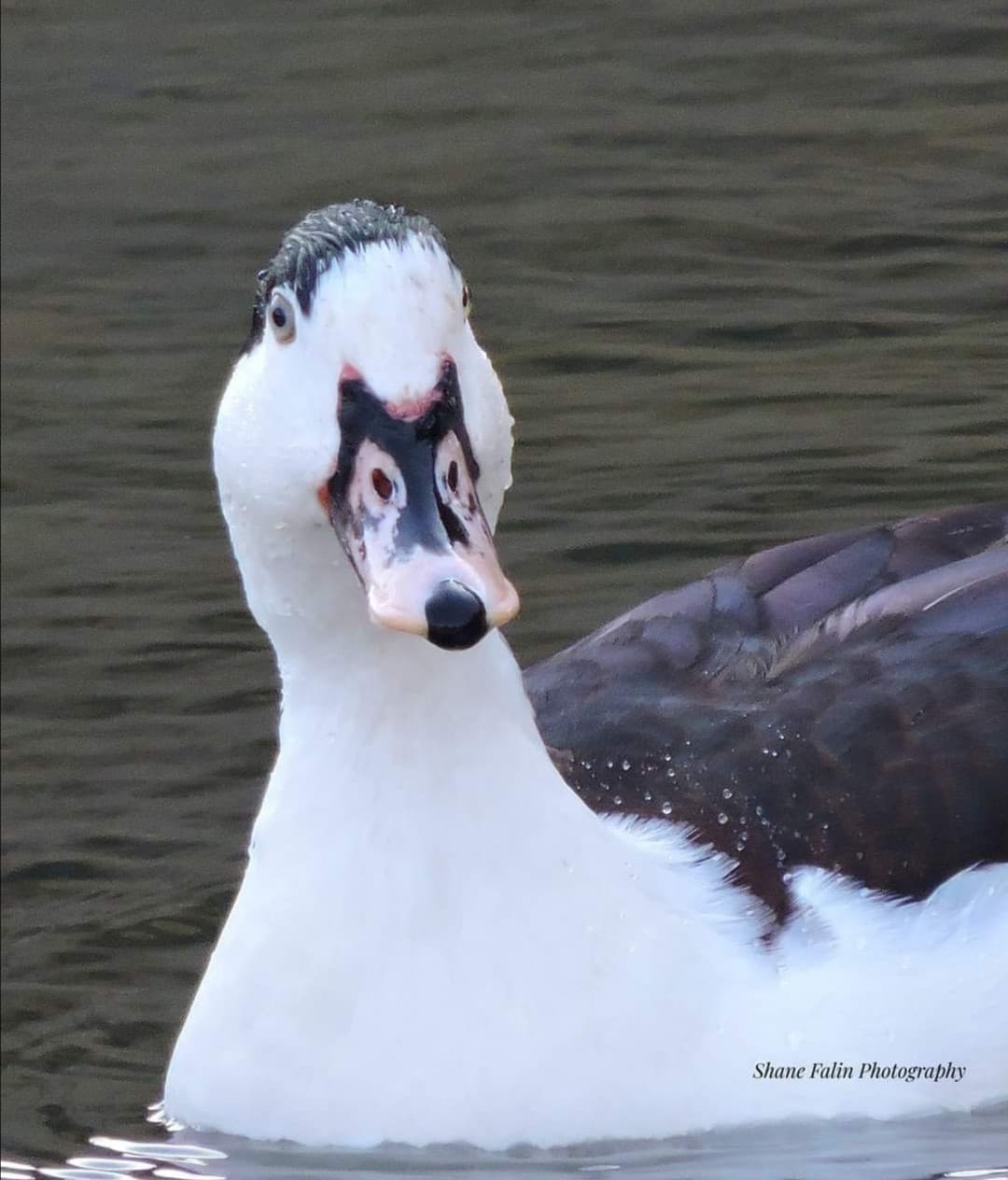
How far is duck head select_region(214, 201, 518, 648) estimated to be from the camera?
4.86m

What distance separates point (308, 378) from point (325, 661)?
1.86ft

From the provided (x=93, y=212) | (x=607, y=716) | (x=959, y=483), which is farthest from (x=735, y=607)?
(x=93, y=212)

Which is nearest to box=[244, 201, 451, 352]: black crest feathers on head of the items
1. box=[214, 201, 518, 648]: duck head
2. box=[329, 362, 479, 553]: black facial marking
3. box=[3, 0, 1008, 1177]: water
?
box=[214, 201, 518, 648]: duck head

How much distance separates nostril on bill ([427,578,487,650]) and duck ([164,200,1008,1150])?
0.02 meters

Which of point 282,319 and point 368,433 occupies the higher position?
point 282,319

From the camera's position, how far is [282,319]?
5.22 meters

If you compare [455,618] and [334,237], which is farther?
[334,237]

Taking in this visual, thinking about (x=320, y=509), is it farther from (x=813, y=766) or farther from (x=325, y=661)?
(x=813, y=766)

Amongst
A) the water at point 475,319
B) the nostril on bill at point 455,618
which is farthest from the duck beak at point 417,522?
the water at point 475,319

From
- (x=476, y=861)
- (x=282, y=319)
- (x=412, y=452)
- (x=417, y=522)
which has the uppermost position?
(x=282, y=319)

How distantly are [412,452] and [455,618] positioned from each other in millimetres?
410

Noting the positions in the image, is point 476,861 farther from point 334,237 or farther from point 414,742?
point 334,237

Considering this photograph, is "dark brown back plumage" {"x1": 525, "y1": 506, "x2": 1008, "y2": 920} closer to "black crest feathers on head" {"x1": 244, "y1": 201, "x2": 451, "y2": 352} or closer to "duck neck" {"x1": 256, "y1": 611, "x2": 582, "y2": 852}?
"duck neck" {"x1": 256, "y1": 611, "x2": 582, "y2": 852}

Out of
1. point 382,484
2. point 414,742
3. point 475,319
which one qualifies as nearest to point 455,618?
point 382,484
